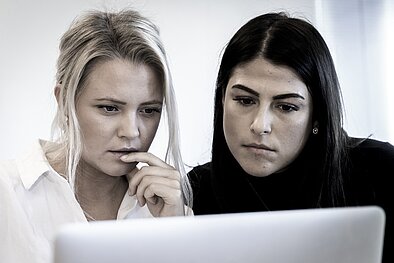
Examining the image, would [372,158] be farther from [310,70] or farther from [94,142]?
[94,142]

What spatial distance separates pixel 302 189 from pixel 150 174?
0.40 m

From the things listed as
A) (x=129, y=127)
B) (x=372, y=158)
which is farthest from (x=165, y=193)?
(x=372, y=158)

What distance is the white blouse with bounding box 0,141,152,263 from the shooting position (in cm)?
128

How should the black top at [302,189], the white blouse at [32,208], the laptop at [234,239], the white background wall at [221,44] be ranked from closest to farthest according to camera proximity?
the laptop at [234,239] → the white blouse at [32,208] → the black top at [302,189] → the white background wall at [221,44]

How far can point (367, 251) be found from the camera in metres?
0.75

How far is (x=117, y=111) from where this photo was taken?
1.33m

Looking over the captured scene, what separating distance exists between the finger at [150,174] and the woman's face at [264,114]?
0.17 m

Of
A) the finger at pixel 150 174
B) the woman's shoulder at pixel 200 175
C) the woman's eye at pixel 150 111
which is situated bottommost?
the woman's shoulder at pixel 200 175

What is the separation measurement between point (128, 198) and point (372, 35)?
6.24 feet

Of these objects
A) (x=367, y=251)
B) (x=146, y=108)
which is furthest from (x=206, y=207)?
(x=367, y=251)

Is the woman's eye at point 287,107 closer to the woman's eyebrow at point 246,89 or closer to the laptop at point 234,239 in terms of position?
the woman's eyebrow at point 246,89

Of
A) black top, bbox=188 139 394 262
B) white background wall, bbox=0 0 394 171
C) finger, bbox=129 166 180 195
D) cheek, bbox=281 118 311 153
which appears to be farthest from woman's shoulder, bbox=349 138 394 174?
white background wall, bbox=0 0 394 171

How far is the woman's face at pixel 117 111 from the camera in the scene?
4.31 feet

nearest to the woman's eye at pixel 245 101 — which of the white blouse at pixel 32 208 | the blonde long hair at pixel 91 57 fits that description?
the blonde long hair at pixel 91 57
